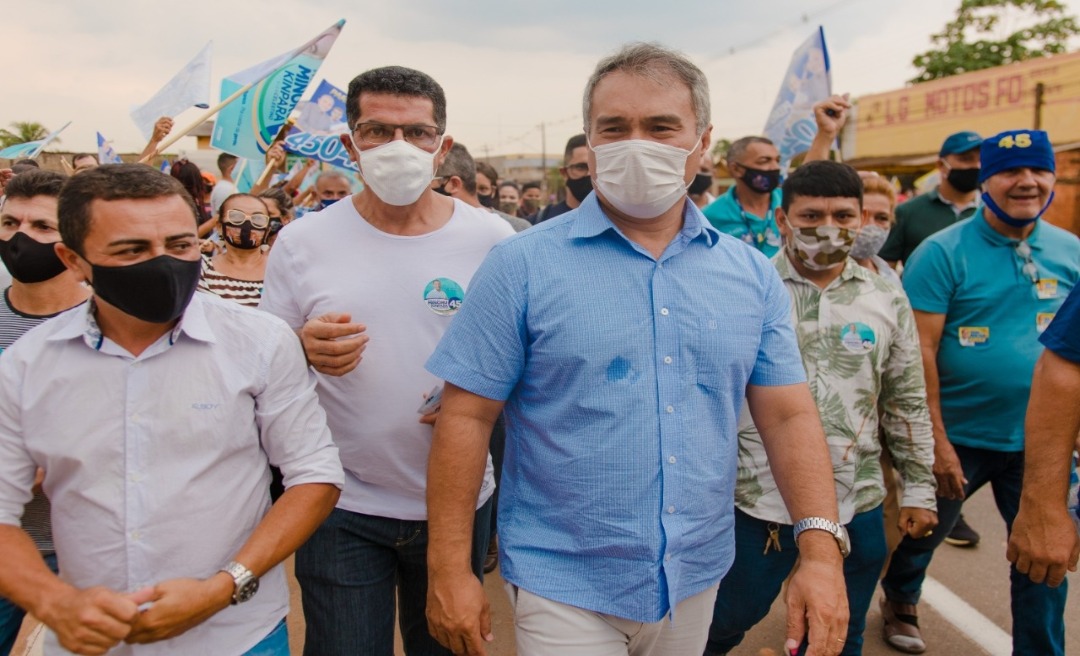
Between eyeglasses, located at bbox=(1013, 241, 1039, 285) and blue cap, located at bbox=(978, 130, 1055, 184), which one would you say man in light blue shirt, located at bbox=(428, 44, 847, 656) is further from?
blue cap, located at bbox=(978, 130, 1055, 184)

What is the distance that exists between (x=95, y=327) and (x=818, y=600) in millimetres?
1796

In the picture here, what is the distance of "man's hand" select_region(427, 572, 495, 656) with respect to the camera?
195 cm

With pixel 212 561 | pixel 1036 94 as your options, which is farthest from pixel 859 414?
pixel 1036 94

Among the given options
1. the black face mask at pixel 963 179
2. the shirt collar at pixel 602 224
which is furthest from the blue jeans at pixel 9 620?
the black face mask at pixel 963 179

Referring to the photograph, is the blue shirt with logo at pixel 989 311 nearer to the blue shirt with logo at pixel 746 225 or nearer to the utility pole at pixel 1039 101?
the blue shirt with logo at pixel 746 225

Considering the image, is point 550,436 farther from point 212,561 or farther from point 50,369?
point 50,369

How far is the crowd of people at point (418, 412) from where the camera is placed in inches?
73.4

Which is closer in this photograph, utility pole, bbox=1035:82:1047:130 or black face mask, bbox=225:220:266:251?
black face mask, bbox=225:220:266:251

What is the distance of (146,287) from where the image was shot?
6.18ft

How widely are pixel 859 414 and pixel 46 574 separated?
251cm

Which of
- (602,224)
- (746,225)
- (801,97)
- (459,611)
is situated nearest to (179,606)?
(459,611)

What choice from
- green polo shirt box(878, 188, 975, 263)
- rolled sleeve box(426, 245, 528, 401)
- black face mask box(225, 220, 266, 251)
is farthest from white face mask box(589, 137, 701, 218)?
green polo shirt box(878, 188, 975, 263)

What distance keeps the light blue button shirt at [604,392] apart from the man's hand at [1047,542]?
3.28 feet

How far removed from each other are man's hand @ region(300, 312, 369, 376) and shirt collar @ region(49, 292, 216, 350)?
29 centimetres
